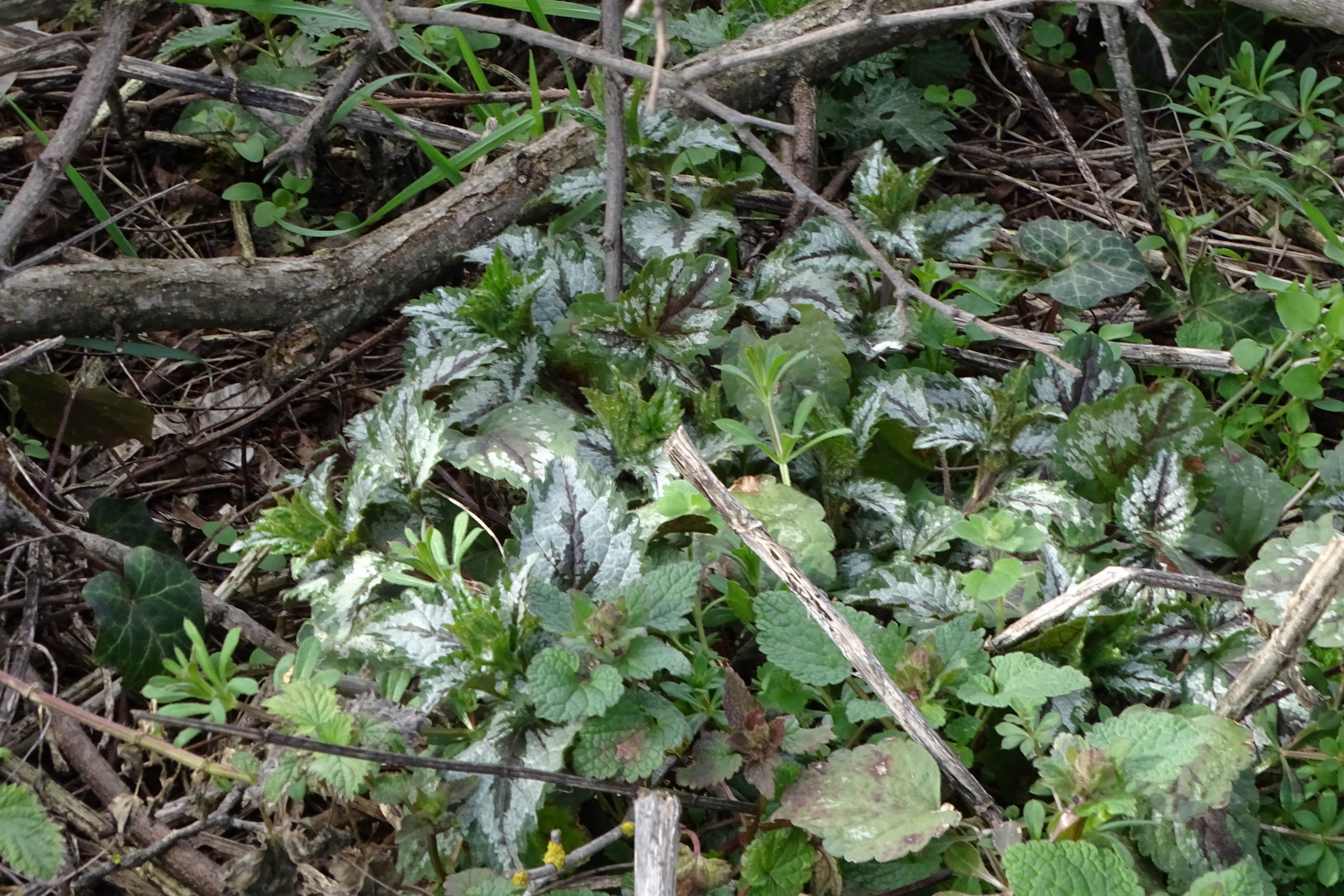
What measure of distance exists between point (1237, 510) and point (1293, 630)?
0.55 metres

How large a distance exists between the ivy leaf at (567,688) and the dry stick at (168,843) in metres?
0.43

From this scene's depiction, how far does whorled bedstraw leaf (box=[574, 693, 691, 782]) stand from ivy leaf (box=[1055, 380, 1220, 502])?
0.85m

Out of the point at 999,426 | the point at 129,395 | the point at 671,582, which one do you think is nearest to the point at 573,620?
the point at 671,582

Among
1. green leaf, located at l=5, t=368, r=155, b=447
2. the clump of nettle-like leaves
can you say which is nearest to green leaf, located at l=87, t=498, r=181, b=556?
green leaf, located at l=5, t=368, r=155, b=447

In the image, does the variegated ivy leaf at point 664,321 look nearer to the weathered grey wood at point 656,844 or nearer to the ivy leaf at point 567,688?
the ivy leaf at point 567,688

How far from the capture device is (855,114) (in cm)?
276

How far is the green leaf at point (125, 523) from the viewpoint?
197 centimetres

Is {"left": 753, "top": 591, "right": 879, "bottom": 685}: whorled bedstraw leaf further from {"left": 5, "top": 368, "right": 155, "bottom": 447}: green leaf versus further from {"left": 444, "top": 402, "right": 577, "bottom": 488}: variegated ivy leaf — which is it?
{"left": 5, "top": 368, "right": 155, "bottom": 447}: green leaf

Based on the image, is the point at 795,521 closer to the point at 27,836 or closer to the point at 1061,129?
the point at 27,836

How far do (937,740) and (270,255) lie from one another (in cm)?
206

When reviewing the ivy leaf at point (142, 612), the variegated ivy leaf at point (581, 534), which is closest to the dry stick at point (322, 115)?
the ivy leaf at point (142, 612)

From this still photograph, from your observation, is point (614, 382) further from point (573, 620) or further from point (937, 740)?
point (937, 740)

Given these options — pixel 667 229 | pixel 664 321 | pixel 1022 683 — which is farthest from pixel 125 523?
pixel 1022 683

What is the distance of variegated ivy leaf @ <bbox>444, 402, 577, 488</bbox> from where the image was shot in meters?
1.75
